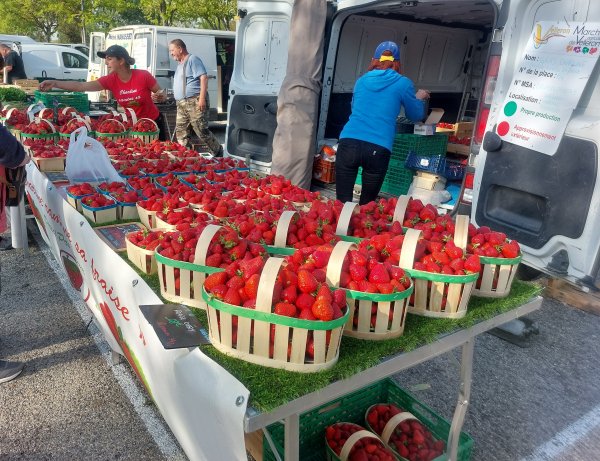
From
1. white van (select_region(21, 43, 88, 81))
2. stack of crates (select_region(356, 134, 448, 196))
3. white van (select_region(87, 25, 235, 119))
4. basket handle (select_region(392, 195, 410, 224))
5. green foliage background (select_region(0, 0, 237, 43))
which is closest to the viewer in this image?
basket handle (select_region(392, 195, 410, 224))

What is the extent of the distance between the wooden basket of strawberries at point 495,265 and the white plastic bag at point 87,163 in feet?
9.48

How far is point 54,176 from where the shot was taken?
167 inches

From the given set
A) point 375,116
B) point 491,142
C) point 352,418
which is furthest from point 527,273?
point 352,418

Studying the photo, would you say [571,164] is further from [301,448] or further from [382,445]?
[301,448]

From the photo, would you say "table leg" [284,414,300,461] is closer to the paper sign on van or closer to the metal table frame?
the metal table frame

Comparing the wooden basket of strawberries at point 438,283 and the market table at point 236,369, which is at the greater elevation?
the wooden basket of strawberries at point 438,283

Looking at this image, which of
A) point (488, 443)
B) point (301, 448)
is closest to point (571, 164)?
point (488, 443)

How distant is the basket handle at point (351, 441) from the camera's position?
2.28m

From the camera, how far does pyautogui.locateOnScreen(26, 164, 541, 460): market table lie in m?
1.62

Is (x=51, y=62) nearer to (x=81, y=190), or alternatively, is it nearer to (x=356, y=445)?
(x=81, y=190)

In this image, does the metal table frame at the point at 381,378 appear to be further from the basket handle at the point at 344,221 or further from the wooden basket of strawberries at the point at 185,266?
the basket handle at the point at 344,221

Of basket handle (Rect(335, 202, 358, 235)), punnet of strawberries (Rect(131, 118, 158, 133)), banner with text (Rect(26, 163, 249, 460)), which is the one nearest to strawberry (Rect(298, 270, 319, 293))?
banner with text (Rect(26, 163, 249, 460))

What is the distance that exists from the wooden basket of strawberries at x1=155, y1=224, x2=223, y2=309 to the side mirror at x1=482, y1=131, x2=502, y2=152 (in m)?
2.37

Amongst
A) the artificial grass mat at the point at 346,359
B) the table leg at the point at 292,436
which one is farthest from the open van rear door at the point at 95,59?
the table leg at the point at 292,436
